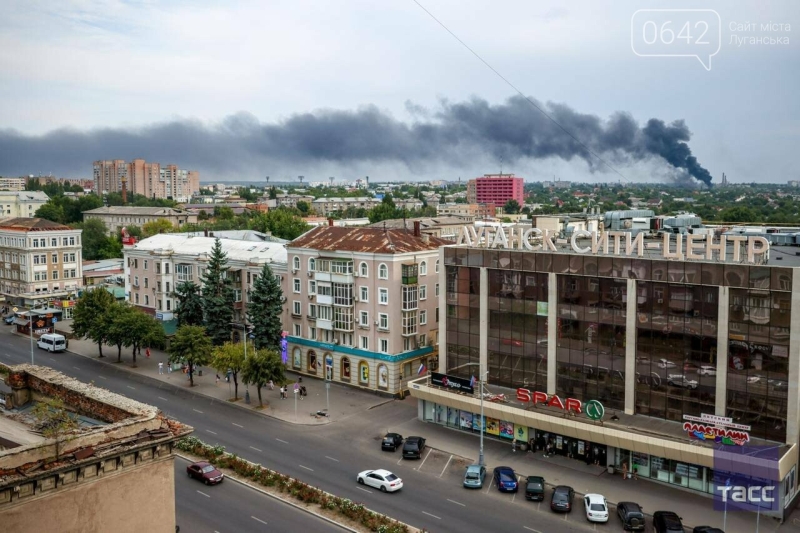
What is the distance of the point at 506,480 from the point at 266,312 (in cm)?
3423

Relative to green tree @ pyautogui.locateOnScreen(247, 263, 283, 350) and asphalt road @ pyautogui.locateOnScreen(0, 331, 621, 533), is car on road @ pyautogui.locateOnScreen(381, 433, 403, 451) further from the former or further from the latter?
green tree @ pyautogui.locateOnScreen(247, 263, 283, 350)

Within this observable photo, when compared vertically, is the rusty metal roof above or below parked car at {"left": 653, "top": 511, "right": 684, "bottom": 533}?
above

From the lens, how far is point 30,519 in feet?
67.7

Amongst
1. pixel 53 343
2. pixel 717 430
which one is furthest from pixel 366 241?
pixel 53 343

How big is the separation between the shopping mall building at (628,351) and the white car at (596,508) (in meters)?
5.25

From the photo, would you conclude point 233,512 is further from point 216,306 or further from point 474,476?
point 216,306

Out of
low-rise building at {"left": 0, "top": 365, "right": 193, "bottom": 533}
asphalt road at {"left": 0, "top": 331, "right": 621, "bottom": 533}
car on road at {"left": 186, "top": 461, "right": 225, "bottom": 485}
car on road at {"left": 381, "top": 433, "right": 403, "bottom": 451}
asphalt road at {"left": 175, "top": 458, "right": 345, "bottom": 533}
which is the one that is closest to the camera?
low-rise building at {"left": 0, "top": 365, "right": 193, "bottom": 533}

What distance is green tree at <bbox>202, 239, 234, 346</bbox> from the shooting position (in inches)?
3054

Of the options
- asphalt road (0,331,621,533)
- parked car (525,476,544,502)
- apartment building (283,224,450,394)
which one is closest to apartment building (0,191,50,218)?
asphalt road (0,331,621,533)

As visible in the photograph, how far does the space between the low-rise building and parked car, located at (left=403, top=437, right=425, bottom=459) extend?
29.5m

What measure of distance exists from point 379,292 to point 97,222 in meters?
119

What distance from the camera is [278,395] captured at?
69.1 meters

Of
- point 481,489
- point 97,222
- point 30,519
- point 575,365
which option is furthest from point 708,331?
point 97,222

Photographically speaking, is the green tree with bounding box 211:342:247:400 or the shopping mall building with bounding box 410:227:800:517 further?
the green tree with bounding box 211:342:247:400
